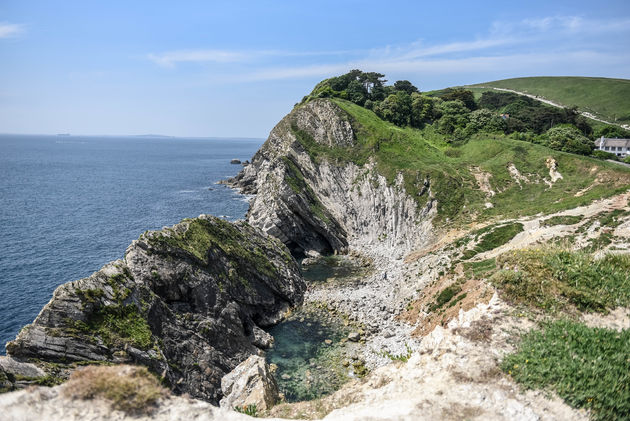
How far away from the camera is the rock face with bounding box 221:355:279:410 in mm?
20211

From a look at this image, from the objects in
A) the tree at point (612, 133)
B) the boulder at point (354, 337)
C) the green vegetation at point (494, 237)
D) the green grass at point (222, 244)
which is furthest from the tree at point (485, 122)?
the boulder at point (354, 337)

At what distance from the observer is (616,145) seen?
8738cm

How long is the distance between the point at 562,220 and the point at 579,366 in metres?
34.0

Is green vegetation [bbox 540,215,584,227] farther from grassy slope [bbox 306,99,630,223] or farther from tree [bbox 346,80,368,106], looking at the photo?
tree [bbox 346,80,368,106]

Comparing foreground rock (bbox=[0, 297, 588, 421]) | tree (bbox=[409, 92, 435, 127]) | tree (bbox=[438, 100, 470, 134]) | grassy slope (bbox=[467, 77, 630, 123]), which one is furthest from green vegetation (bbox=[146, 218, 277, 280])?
grassy slope (bbox=[467, 77, 630, 123])

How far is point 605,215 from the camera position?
121 ft

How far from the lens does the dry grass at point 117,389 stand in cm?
1094

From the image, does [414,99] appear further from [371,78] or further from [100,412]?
[100,412]

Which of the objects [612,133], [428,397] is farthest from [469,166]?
[428,397]

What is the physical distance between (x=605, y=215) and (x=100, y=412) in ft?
153

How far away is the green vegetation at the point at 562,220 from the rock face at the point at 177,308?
104ft

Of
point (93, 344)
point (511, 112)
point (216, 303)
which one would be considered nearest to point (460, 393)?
point (93, 344)

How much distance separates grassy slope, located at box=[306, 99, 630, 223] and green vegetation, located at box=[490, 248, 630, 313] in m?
30.6

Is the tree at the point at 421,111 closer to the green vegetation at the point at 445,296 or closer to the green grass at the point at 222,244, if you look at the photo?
the green grass at the point at 222,244
